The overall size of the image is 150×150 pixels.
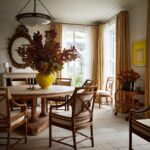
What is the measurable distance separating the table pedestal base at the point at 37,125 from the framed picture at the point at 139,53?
8.08 feet

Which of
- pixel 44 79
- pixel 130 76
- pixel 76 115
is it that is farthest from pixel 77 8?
pixel 76 115

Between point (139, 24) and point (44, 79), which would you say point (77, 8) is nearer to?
point (139, 24)

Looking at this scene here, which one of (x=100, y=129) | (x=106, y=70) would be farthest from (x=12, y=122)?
(x=106, y=70)

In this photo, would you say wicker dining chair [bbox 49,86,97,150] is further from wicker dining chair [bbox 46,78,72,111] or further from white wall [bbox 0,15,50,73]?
white wall [bbox 0,15,50,73]

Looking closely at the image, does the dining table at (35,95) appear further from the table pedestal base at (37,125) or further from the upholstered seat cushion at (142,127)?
the upholstered seat cushion at (142,127)

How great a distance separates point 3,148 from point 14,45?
385 centimetres

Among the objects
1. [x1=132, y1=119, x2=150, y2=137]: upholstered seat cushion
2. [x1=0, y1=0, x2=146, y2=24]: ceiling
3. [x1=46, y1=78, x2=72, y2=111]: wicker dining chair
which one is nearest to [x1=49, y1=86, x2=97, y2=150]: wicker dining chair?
[x1=132, y1=119, x2=150, y2=137]: upholstered seat cushion

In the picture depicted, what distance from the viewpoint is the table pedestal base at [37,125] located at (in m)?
3.28

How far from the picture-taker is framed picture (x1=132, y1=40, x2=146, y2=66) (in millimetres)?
4446

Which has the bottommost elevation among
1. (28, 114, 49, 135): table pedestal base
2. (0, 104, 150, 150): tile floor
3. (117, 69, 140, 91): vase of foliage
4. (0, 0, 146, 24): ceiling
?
(0, 104, 150, 150): tile floor

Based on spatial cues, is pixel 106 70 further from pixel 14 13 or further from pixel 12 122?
pixel 12 122

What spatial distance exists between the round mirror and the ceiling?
1.64 feet

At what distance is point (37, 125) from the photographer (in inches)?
135

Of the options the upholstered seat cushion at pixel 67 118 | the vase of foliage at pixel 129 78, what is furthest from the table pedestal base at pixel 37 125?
the vase of foliage at pixel 129 78
